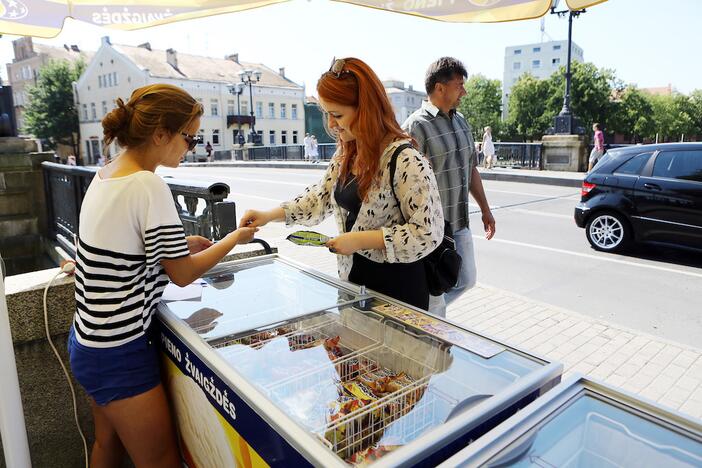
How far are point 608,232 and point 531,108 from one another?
2066 inches

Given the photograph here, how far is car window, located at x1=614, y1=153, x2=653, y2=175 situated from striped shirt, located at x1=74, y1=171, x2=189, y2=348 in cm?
764

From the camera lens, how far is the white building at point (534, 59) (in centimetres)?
9162

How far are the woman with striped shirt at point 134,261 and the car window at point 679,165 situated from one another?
7350mm

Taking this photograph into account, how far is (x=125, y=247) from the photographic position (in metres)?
1.69

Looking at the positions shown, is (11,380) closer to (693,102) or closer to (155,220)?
(155,220)

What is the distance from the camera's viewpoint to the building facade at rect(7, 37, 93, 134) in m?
60.5

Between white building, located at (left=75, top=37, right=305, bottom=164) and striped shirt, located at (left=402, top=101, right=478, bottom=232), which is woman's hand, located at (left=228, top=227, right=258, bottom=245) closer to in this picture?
striped shirt, located at (left=402, top=101, right=478, bottom=232)

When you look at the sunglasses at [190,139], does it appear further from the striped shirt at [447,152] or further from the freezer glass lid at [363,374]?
the striped shirt at [447,152]

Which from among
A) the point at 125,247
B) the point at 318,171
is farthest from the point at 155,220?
the point at 318,171

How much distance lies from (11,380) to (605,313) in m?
5.23

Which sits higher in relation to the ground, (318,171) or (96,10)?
(96,10)

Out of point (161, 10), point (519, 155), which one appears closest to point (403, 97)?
point (519, 155)

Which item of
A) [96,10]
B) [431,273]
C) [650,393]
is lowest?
[650,393]

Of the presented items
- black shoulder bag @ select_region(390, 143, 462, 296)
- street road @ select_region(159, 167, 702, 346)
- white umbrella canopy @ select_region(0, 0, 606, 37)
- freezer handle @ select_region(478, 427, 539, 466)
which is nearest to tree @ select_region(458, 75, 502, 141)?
street road @ select_region(159, 167, 702, 346)
